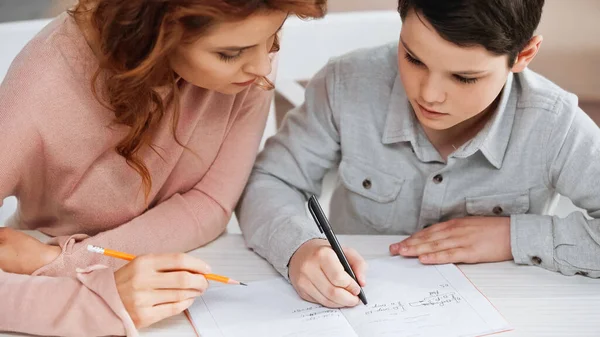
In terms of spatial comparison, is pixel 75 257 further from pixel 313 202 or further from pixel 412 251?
pixel 412 251

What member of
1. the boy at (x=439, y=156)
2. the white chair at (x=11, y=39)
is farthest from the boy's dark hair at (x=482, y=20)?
the white chair at (x=11, y=39)

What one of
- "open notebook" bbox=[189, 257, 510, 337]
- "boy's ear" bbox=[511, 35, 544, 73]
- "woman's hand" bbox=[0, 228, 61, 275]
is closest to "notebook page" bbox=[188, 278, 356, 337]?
"open notebook" bbox=[189, 257, 510, 337]

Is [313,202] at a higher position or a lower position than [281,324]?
higher

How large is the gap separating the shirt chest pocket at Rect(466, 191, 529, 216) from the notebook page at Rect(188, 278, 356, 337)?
349 mm

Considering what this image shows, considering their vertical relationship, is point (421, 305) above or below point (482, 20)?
below

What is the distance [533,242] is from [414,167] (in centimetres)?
24

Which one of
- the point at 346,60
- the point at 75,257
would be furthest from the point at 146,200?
the point at 346,60

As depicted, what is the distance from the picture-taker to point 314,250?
1119mm

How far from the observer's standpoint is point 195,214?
1.21 metres

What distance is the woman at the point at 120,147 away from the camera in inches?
38.5

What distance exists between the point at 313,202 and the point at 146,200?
0.91 ft

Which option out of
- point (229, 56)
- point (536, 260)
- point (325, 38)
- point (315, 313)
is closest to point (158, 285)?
point (315, 313)

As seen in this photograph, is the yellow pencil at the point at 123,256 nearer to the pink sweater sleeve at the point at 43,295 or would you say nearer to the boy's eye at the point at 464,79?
the pink sweater sleeve at the point at 43,295

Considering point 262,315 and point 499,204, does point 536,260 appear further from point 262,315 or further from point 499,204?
point 262,315
